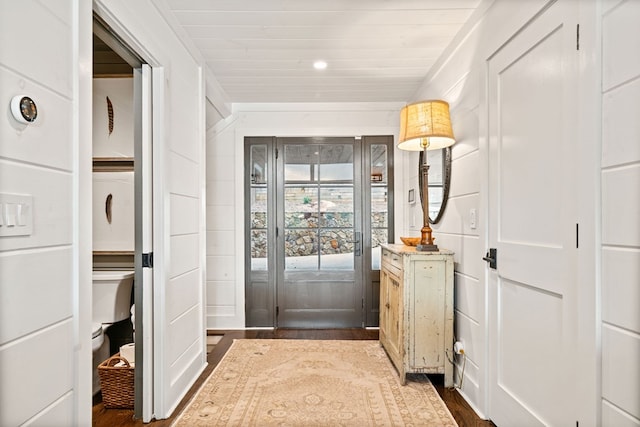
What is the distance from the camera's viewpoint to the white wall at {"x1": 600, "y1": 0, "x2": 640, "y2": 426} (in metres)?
1.12

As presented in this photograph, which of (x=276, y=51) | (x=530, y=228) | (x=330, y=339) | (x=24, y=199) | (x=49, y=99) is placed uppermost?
(x=276, y=51)

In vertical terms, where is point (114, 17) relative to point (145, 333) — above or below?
above

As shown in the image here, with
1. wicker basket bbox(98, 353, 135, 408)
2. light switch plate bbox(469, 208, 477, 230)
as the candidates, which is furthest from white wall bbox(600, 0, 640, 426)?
wicker basket bbox(98, 353, 135, 408)

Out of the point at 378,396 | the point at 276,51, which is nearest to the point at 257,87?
the point at 276,51

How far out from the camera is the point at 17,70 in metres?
1.06

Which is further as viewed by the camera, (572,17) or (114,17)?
(114,17)

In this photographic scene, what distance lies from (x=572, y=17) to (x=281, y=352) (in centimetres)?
297

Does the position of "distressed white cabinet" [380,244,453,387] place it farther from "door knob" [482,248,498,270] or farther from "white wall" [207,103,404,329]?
"white wall" [207,103,404,329]

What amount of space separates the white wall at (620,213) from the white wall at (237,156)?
9.20 feet

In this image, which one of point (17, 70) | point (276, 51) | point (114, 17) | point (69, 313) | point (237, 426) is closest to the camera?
point (17, 70)

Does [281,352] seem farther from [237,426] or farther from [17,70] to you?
[17,70]

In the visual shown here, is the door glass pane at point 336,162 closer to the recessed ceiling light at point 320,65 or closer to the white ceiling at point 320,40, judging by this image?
the white ceiling at point 320,40

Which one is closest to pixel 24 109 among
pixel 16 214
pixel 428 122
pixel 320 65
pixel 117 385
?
pixel 16 214

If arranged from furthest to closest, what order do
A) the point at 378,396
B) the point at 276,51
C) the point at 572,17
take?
1. the point at 276,51
2. the point at 378,396
3. the point at 572,17
